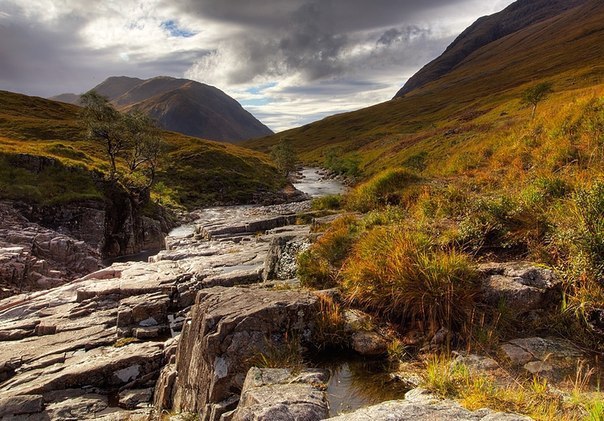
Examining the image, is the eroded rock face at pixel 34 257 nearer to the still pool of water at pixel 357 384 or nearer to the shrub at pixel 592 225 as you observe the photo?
the still pool of water at pixel 357 384

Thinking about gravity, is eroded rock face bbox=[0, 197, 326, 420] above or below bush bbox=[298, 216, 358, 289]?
below

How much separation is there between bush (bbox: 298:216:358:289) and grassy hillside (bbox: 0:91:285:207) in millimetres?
40923

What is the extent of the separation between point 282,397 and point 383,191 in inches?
561

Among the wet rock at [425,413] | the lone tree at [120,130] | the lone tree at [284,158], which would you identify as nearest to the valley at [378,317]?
the wet rock at [425,413]

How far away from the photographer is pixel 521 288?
7691 millimetres

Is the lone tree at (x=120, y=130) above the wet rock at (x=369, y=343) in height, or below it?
above

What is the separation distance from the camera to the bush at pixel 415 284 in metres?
7.69

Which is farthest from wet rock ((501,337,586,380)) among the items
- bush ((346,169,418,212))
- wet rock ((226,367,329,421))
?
bush ((346,169,418,212))

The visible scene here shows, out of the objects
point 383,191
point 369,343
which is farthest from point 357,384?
point 383,191

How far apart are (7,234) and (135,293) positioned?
75.3 ft

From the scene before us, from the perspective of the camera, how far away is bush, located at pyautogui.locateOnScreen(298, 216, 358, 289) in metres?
10.5

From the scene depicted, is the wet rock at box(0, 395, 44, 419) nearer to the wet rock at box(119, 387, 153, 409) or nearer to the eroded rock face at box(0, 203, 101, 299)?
the wet rock at box(119, 387, 153, 409)

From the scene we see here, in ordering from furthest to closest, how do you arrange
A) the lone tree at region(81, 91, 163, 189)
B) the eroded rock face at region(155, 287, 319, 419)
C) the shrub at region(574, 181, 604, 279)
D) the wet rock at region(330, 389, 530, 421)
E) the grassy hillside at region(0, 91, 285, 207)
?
1. the lone tree at region(81, 91, 163, 189)
2. the grassy hillside at region(0, 91, 285, 207)
3. the eroded rock face at region(155, 287, 319, 419)
4. the shrub at region(574, 181, 604, 279)
5. the wet rock at region(330, 389, 530, 421)

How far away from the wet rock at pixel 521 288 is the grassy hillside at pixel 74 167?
46260 mm
